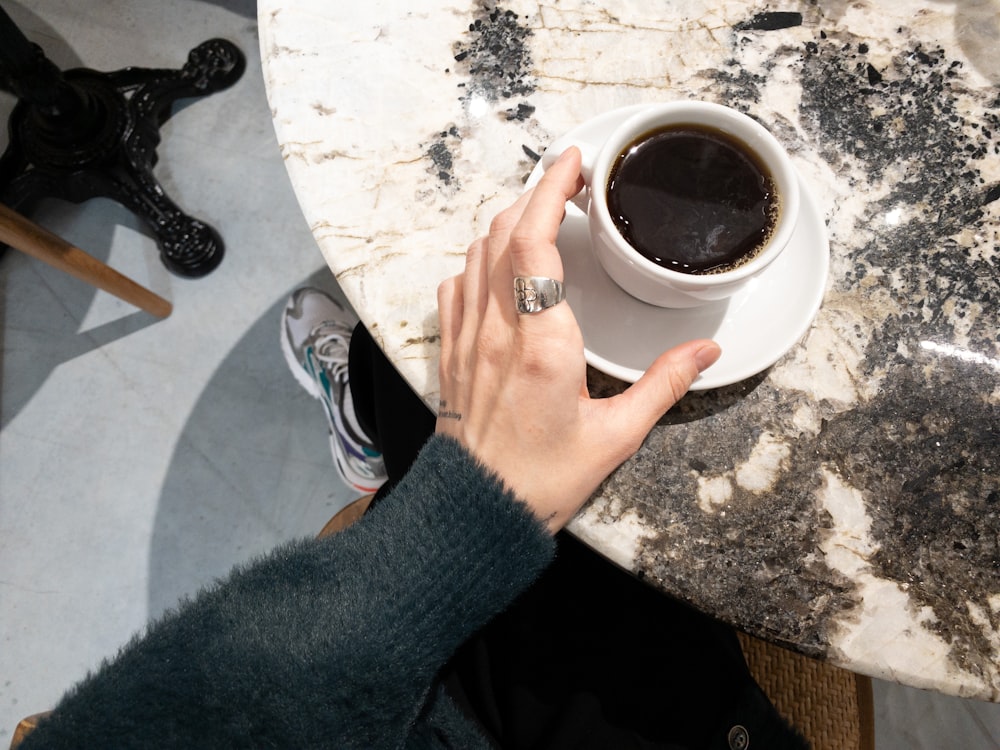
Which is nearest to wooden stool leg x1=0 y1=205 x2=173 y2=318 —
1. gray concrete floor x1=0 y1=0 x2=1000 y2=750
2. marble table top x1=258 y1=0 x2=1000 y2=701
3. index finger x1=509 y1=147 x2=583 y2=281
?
gray concrete floor x1=0 y1=0 x2=1000 y2=750

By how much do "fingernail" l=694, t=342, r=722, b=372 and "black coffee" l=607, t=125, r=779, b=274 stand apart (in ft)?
0.22

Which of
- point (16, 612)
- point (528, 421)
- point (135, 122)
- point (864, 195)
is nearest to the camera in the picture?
point (528, 421)

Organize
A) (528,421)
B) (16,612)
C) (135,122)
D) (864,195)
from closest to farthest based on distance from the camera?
(528,421) < (864,195) < (16,612) < (135,122)

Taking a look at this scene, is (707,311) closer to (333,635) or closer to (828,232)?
(828,232)

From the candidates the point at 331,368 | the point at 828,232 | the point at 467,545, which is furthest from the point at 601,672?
the point at 331,368

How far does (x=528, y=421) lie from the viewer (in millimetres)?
587

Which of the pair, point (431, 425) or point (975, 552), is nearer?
point (975, 552)

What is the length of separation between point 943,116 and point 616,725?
29.6 inches

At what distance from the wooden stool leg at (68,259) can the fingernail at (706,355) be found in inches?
42.9

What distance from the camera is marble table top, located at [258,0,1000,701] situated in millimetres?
627

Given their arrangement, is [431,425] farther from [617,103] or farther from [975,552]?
[975,552]

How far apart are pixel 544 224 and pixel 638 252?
0.27ft

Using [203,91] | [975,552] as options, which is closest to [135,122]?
[203,91]

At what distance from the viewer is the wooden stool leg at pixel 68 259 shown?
110cm
